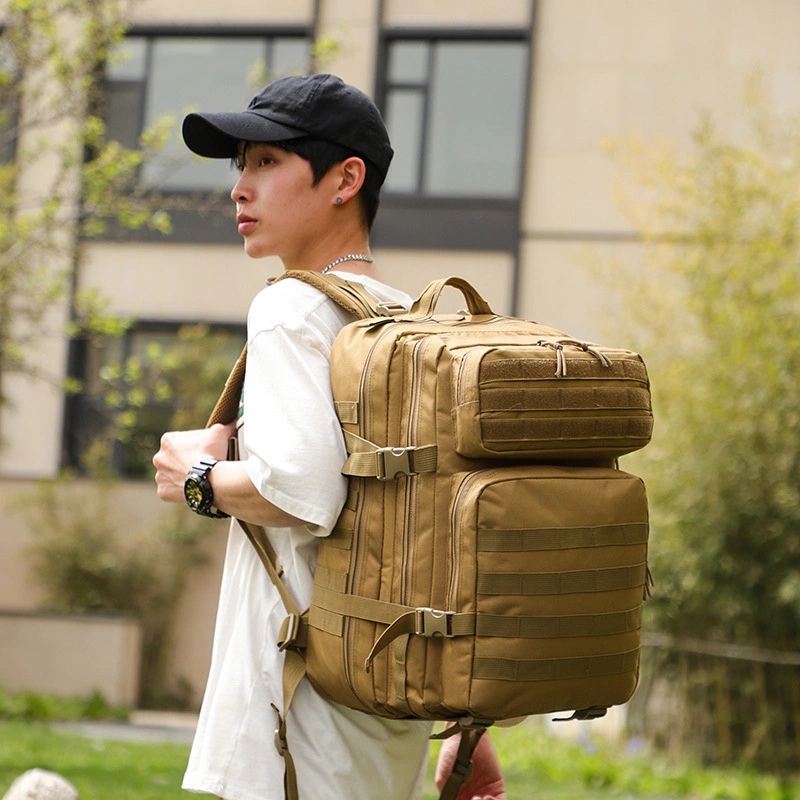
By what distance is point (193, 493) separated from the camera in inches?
80.1

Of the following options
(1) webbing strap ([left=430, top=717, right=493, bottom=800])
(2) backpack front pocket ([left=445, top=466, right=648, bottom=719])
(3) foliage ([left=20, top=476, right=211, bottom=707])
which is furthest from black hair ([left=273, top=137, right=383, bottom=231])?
(3) foliage ([left=20, top=476, right=211, bottom=707])

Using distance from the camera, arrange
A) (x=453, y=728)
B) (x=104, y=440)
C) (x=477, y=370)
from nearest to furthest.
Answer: (x=477, y=370) → (x=453, y=728) → (x=104, y=440)

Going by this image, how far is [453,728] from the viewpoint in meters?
2.07

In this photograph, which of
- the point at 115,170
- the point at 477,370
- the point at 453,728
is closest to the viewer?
the point at 477,370

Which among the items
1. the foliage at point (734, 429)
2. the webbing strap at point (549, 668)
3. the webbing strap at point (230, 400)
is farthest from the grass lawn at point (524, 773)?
the webbing strap at point (549, 668)

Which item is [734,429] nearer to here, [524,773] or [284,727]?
[524,773]

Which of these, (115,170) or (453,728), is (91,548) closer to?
(115,170)

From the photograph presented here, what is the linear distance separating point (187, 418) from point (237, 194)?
450 inches

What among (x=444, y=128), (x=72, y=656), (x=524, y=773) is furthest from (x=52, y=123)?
(x=444, y=128)

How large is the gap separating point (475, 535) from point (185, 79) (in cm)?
1325

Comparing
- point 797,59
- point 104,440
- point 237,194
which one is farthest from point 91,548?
point 237,194

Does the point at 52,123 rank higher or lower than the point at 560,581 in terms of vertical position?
higher

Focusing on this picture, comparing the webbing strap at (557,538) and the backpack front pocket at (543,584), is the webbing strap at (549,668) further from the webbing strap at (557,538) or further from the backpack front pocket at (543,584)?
the webbing strap at (557,538)

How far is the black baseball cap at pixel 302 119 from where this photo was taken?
2.09 metres
